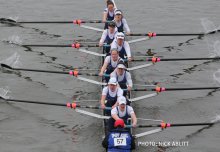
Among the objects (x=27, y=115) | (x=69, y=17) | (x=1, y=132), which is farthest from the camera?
(x=69, y=17)

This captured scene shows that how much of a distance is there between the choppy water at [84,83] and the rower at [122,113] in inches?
50.9

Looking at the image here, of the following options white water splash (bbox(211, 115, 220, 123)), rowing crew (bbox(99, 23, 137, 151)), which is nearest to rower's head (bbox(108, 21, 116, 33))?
rowing crew (bbox(99, 23, 137, 151))

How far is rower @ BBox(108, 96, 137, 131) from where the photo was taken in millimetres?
17130

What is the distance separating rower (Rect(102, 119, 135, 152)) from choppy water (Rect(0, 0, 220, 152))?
6.12ft

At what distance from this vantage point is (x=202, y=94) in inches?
889

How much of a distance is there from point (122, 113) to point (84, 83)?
21.4 ft

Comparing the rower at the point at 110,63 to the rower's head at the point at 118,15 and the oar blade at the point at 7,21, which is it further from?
the oar blade at the point at 7,21

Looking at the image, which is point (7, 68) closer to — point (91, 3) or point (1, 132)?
point (1, 132)

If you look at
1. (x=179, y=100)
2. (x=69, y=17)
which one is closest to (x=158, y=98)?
(x=179, y=100)

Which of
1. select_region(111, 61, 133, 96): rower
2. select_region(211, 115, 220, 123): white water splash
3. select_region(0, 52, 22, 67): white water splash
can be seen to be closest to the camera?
select_region(111, 61, 133, 96): rower

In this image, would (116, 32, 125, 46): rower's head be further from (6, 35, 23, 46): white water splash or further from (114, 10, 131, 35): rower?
(6, 35, 23, 46): white water splash

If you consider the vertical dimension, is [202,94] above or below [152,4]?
below

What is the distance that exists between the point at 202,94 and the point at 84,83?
18.0 ft

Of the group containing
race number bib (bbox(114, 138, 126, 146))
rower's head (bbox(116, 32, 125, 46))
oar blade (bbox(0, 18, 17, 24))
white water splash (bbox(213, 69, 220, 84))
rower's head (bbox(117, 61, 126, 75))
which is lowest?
race number bib (bbox(114, 138, 126, 146))
